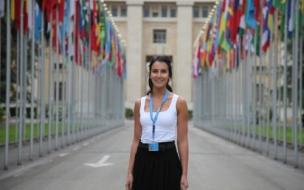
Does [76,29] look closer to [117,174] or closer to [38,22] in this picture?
[38,22]

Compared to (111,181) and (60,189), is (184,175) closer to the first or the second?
(60,189)

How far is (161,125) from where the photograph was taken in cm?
523

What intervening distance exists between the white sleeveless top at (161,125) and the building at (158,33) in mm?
90145

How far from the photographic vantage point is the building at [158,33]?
96250 mm

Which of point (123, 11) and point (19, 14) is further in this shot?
point (123, 11)

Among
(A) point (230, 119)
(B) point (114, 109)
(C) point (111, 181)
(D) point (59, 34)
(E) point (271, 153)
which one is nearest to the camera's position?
(C) point (111, 181)

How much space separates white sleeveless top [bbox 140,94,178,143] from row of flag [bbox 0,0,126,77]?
13711 mm

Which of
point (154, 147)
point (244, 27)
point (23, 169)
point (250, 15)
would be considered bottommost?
point (23, 169)

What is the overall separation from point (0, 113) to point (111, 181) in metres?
31.2

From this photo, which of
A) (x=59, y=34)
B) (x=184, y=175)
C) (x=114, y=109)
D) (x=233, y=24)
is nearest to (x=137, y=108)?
(x=184, y=175)

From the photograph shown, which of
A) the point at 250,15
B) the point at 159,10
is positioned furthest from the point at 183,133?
the point at 159,10

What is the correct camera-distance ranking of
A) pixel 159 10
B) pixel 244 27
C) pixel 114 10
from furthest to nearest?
1. pixel 159 10
2. pixel 114 10
3. pixel 244 27

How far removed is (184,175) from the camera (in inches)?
210

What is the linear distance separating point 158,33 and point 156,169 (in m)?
94.8
